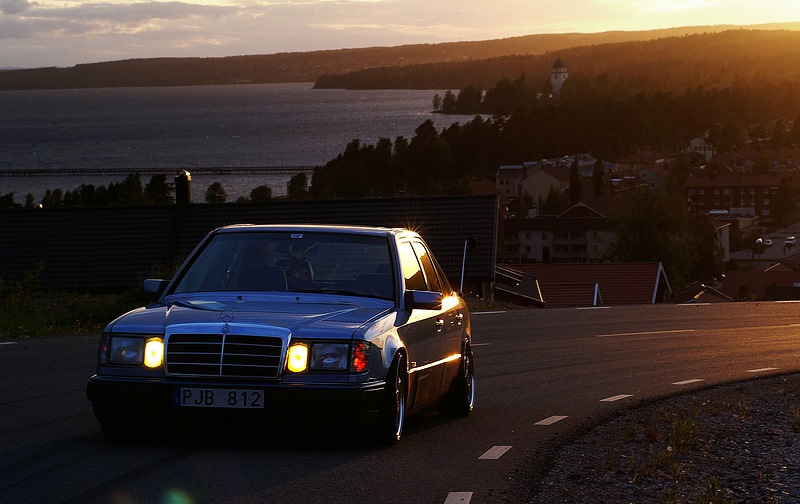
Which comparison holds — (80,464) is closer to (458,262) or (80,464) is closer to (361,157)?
(458,262)

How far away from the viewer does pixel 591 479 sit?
7820 millimetres

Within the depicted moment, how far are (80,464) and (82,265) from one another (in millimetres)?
36550

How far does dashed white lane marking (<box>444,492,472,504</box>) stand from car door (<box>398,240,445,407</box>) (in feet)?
6.18

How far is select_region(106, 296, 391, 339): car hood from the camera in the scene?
8227mm

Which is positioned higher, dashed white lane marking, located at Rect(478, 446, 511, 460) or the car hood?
the car hood

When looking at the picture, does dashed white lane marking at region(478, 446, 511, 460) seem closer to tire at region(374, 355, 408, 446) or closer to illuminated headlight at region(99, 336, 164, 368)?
tire at region(374, 355, 408, 446)

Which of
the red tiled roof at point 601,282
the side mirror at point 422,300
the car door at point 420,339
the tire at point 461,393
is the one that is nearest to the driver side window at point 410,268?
the car door at point 420,339

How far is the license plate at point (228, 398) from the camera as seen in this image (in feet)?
26.5

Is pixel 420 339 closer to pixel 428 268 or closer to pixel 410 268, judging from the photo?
pixel 410 268

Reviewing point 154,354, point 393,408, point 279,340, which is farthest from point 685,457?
point 154,354

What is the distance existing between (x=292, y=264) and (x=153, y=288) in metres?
0.99

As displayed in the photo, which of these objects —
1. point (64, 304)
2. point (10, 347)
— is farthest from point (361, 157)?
point (10, 347)

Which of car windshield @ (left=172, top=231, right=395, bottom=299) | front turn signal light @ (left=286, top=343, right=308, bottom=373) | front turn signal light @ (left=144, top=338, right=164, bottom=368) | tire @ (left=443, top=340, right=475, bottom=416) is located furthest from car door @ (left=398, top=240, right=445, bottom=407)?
front turn signal light @ (left=144, top=338, right=164, bottom=368)

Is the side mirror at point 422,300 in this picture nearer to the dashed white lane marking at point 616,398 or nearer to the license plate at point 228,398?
the license plate at point 228,398
